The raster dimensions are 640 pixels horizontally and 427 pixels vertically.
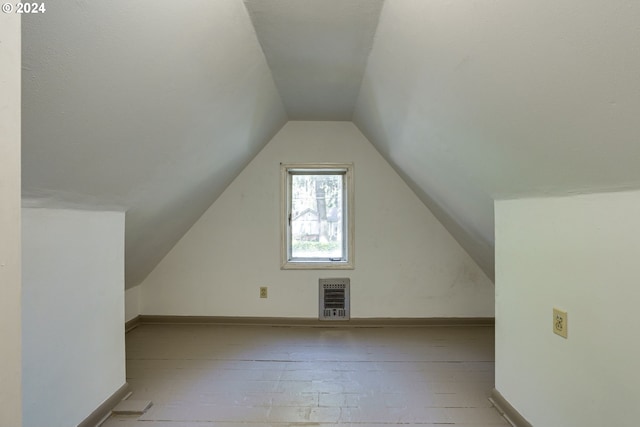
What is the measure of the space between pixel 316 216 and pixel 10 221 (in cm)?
Answer: 272

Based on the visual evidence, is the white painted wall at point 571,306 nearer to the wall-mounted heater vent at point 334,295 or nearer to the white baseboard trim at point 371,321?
the white baseboard trim at point 371,321

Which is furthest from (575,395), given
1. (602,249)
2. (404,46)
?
(404,46)

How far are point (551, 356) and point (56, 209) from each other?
2163 mm

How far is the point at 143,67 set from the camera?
1.02 m

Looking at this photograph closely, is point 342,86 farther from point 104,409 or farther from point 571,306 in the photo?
point 104,409

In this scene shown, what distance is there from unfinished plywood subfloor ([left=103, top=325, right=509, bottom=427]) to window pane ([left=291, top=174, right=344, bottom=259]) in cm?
76

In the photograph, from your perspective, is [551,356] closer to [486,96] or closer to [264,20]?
[486,96]

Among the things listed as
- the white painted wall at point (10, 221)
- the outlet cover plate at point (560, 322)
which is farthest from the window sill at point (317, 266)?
the white painted wall at point (10, 221)

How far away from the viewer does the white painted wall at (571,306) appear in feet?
3.24

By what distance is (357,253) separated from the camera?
2.96m

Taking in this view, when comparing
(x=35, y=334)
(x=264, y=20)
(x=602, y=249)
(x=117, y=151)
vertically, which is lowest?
(x=35, y=334)

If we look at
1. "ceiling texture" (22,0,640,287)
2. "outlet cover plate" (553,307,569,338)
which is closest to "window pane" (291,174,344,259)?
"ceiling texture" (22,0,640,287)

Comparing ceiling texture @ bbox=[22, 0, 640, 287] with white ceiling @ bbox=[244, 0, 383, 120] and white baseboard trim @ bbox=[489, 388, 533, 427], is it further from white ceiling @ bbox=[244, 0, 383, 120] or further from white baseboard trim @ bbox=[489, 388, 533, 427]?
white baseboard trim @ bbox=[489, 388, 533, 427]

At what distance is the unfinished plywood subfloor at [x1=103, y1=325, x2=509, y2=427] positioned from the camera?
164 centimetres
